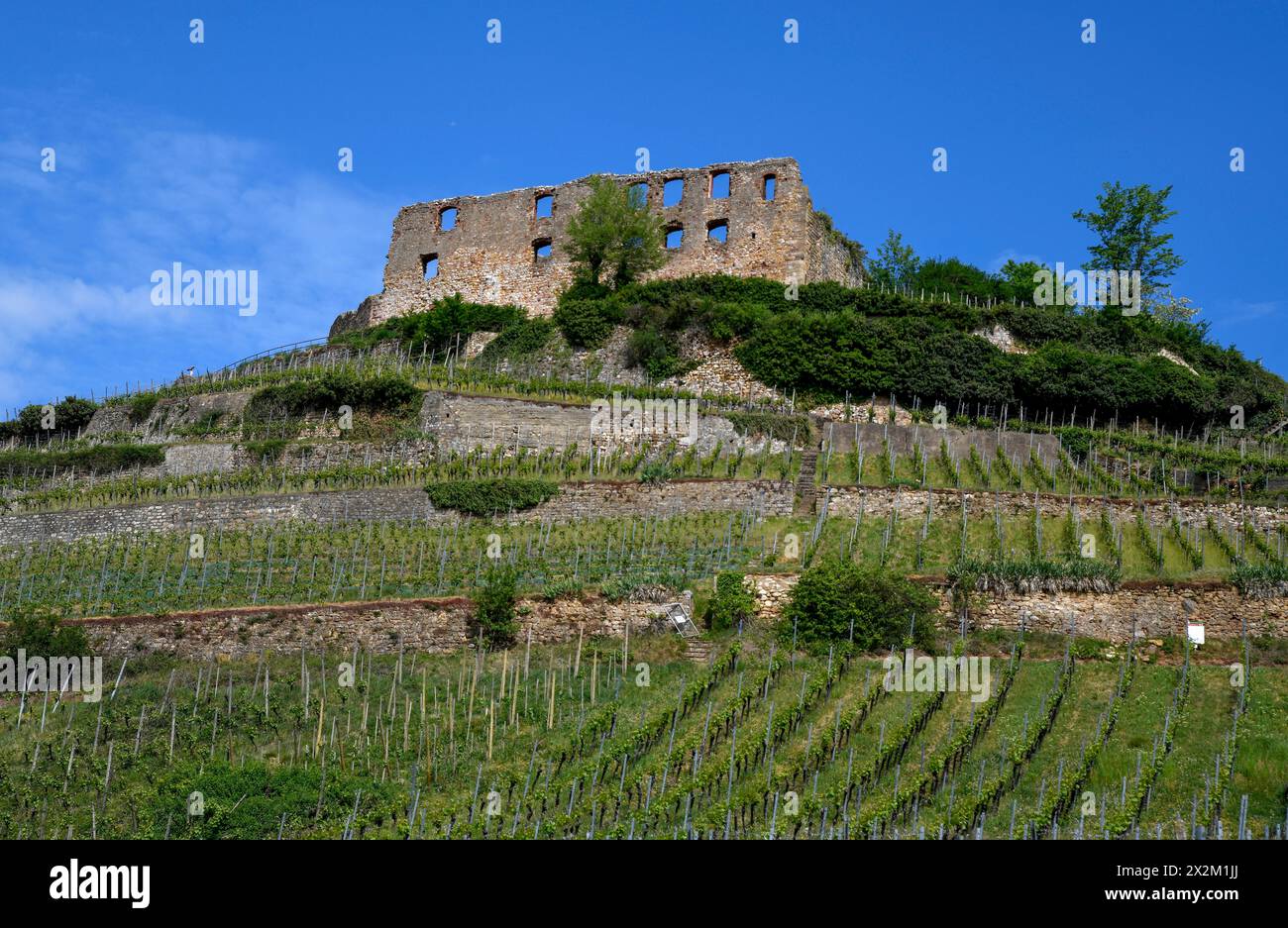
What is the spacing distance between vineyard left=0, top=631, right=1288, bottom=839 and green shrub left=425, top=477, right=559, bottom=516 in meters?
8.55

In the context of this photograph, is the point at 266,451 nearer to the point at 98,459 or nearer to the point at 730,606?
the point at 98,459

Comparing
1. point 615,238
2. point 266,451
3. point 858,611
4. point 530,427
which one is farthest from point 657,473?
point 615,238

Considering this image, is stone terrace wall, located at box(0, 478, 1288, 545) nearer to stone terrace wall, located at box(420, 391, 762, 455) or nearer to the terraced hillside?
the terraced hillside

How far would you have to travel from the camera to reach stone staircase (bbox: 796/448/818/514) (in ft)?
114

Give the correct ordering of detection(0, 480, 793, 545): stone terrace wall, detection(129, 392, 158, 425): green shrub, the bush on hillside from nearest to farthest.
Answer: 1. detection(0, 480, 793, 545): stone terrace wall
2. the bush on hillside
3. detection(129, 392, 158, 425): green shrub

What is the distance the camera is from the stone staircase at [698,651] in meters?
27.0

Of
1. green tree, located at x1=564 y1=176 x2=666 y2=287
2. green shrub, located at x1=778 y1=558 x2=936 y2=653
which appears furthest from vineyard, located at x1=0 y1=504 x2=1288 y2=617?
green tree, located at x1=564 y1=176 x2=666 y2=287

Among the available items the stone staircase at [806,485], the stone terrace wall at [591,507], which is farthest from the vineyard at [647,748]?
the stone staircase at [806,485]

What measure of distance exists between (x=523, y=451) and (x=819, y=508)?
9.23m

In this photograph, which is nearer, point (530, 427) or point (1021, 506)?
point (1021, 506)

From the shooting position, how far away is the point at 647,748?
23500 mm

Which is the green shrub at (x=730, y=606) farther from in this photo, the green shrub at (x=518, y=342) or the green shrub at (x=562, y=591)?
the green shrub at (x=518, y=342)

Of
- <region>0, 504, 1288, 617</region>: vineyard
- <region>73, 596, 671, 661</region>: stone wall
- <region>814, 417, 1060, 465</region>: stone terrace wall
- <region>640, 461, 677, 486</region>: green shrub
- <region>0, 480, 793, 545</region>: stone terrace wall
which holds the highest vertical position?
<region>814, 417, 1060, 465</region>: stone terrace wall

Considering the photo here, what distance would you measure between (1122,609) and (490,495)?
50.0 feet
